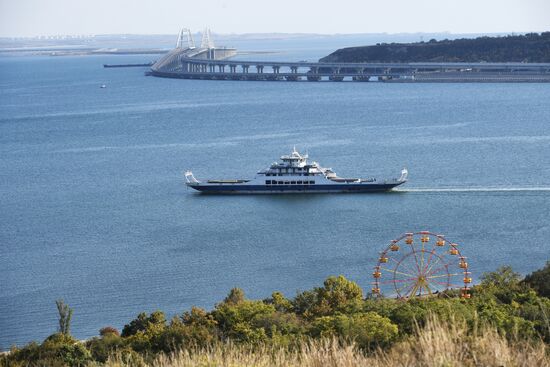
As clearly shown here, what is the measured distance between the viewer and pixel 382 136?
2911 centimetres

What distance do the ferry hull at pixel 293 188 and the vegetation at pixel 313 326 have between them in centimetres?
859

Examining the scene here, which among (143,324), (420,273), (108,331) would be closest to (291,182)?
(420,273)

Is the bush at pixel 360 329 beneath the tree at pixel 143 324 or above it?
above

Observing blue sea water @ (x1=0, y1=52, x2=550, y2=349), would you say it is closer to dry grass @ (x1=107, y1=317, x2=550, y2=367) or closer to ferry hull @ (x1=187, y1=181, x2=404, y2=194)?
ferry hull @ (x1=187, y1=181, x2=404, y2=194)

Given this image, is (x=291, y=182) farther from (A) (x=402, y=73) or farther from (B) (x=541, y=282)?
(A) (x=402, y=73)

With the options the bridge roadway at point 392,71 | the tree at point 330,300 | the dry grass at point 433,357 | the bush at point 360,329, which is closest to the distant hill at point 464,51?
the bridge roadway at point 392,71

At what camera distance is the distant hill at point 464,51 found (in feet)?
182

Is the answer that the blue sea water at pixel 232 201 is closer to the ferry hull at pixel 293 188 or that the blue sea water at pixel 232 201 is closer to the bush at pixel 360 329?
the ferry hull at pixel 293 188

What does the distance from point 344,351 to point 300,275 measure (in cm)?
816

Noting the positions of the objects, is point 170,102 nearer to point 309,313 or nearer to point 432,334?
point 309,313

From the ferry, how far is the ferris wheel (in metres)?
5.87

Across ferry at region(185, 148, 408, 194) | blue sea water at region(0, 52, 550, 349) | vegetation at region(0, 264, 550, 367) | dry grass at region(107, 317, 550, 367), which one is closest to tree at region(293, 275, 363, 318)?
vegetation at region(0, 264, 550, 367)

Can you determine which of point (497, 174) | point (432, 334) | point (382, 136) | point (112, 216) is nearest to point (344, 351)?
point (432, 334)

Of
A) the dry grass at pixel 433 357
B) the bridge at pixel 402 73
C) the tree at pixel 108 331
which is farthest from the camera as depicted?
the bridge at pixel 402 73
